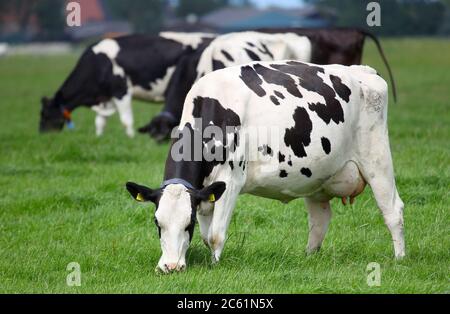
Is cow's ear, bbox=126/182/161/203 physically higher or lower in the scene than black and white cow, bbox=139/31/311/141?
higher

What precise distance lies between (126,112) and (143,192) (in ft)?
34.7

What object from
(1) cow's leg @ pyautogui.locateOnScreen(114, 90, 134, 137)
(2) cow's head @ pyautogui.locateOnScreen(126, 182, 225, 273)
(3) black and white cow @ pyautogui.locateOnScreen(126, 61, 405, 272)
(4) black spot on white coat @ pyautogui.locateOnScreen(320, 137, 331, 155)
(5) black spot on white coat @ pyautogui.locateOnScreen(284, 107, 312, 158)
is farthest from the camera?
(1) cow's leg @ pyautogui.locateOnScreen(114, 90, 134, 137)

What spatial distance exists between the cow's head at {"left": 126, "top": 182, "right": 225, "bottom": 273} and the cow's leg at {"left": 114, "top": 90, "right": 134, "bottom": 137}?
1021cm

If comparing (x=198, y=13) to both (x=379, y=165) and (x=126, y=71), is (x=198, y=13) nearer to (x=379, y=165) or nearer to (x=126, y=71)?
(x=126, y=71)

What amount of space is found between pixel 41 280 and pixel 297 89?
2.43 m

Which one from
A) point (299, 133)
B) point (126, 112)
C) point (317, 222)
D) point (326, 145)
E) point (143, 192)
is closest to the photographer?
point (143, 192)

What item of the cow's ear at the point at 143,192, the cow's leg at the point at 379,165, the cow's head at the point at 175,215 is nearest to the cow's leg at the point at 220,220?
the cow's head at the point at 175,215

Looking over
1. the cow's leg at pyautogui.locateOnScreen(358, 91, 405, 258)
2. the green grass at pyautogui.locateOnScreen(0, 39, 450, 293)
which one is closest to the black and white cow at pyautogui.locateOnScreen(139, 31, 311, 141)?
the green grass at pyautogui.locateOnScreen(0, 39, 450, 293)

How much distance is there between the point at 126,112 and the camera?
18375mm

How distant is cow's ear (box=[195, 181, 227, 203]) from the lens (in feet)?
25.7

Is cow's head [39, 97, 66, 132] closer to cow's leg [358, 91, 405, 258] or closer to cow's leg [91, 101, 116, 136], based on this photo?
cow's leg [91, 101, 116, 136]

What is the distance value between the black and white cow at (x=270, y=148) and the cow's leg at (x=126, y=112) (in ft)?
31.3

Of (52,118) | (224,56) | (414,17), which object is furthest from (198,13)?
(224,56)

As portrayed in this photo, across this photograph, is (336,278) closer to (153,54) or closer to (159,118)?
(159,118)
